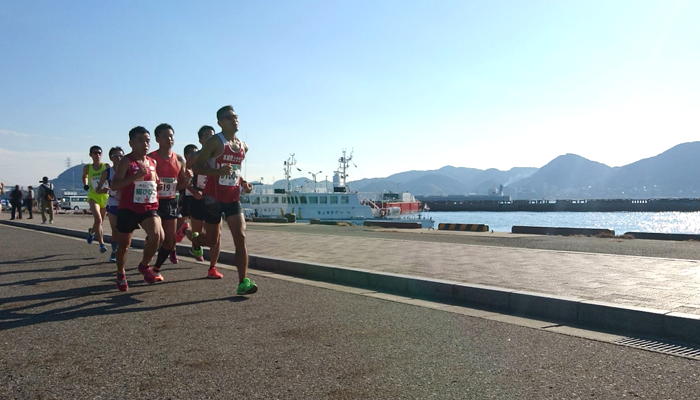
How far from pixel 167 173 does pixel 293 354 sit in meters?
4.17

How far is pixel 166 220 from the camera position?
722 cm

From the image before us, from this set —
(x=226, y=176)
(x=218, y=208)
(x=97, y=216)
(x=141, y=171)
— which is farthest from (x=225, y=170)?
(x=97, y=216)

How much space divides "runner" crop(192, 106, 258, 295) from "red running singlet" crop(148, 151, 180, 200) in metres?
1.11

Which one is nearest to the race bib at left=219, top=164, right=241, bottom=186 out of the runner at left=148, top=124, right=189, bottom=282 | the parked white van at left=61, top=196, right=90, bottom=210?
the runner at left=148, top=124, right=189, bottom=282

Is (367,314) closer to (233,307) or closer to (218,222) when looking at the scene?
(233,307)

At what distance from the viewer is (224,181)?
601cm

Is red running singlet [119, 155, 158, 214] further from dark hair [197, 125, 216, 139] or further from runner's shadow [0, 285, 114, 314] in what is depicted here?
dark hair [197, 125, 216, 139]

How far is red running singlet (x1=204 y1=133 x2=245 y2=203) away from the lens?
19.7 feet

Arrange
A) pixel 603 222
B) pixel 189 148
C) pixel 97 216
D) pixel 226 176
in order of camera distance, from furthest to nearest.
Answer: pixel 603 222 → pixel 97 216 → pixel 189 148 → pixel 226 176

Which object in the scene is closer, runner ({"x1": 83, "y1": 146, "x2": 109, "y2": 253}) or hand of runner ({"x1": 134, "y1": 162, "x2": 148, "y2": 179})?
hand of runner ({"x1": 134, "y1": 162, "x2": 148, "y2": 179})

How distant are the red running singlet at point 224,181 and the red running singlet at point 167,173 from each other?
1.14 meters

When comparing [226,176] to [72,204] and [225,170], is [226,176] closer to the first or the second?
[225,170]

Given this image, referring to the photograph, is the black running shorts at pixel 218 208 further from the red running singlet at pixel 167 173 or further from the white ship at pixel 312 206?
the white ship at pixel 312 206

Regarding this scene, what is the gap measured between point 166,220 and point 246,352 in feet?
13.4
